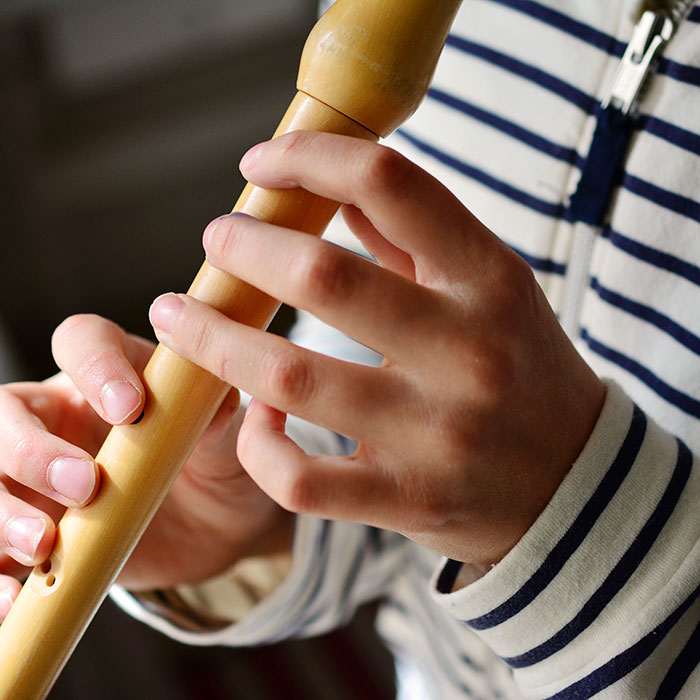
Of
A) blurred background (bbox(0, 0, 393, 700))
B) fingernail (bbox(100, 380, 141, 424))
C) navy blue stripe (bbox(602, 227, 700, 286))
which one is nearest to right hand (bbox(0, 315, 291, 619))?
fingernail (bbox(100, 380, 141, 424))

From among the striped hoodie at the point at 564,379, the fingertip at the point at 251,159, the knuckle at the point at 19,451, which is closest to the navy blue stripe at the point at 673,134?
the striped hoodie at the point at 564,379

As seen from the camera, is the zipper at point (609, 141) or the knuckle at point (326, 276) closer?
the knuckle at point (326, 276)

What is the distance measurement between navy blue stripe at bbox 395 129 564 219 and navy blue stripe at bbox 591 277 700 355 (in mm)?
48

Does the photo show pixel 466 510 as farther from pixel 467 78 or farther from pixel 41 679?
pixel 467 78

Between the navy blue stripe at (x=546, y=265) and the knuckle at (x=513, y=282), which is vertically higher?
the knuckle at (x=513, y=282)

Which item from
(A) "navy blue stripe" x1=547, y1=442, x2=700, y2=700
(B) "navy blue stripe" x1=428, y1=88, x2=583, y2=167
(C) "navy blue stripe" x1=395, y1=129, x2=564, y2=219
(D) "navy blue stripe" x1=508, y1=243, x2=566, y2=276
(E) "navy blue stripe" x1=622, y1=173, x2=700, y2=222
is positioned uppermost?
(E) "navy blue stripe" x1=622, y1=173, x2=700, y2=222

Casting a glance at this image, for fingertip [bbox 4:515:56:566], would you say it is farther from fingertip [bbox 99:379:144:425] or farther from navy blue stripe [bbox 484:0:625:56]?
navy blue stripe [bbox 484:0:625:56]

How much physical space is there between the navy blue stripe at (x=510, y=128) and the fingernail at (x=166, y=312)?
25 cm

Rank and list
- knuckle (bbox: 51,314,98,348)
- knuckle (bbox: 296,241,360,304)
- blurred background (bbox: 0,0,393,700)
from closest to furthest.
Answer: knuckle (bbox: 296,241,360,304) → knuckle (bbox: 51,314,98,348) → blurred background (bbox: 0,0,393,700)

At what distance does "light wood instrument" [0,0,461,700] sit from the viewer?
11.0 inches

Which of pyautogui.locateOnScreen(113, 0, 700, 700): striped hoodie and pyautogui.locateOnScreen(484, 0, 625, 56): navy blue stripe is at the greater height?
pyautogui.locateOnScreen(484, 0, 625, 56): navy blue stripe

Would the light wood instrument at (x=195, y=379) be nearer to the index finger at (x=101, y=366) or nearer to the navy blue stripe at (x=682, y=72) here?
the index finger at (x=101, y=366)

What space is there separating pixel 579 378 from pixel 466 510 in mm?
67

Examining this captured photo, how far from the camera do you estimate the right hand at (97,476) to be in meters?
0.32
